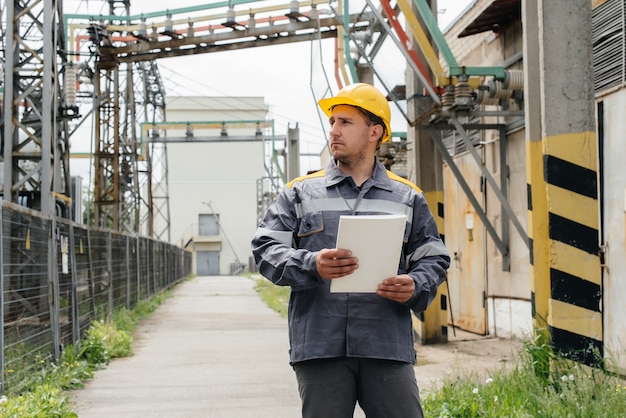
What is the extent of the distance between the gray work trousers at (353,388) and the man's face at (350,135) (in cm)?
90

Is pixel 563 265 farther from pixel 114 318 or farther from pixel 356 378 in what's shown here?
pixel 114 318

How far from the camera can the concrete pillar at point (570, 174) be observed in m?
6.01

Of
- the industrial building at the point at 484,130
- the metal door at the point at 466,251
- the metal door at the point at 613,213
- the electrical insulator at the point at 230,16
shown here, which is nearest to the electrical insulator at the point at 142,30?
the industrial building at the point at 484,130

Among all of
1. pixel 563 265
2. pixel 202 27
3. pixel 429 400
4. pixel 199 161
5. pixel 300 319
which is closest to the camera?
pixel 300 319

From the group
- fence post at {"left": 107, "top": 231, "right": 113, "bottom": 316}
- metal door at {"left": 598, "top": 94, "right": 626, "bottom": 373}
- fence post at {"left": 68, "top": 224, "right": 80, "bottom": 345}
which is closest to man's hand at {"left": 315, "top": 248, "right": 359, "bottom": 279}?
metal door at {"left": 598, "top": 94, "right": 626, "bottom": 373}

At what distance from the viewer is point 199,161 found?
7256 cm

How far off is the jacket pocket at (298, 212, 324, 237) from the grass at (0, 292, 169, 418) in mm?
2763

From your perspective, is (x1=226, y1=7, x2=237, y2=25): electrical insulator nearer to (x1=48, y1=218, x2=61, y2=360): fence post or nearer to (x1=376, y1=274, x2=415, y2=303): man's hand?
(x1=48, y1=218, x2=61, y2=360): fence post

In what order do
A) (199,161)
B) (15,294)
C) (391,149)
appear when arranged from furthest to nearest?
(199,161) → (391,149) → (15,294)

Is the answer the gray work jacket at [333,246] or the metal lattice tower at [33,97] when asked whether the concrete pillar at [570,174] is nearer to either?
the gray work jacket at [333,246]

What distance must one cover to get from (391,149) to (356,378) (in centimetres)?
1077

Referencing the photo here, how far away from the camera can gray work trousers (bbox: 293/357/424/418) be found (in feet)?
11.7

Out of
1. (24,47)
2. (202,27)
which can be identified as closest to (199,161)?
(202,27)

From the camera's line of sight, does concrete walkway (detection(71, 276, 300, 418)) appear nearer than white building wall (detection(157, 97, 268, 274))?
Yes
